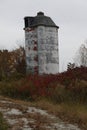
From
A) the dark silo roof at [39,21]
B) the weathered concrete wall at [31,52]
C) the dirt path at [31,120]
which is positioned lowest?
the dirt path at [31,120]

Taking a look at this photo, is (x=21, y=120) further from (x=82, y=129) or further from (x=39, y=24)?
(x=39, y=24)

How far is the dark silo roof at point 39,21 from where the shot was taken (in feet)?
150

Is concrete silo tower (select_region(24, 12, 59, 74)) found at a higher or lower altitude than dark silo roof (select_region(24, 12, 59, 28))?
lower

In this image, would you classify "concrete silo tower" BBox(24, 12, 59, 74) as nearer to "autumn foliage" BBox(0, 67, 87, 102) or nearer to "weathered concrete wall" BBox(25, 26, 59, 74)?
"weathered concrete wall" BBox(25, 26, 59, 74)

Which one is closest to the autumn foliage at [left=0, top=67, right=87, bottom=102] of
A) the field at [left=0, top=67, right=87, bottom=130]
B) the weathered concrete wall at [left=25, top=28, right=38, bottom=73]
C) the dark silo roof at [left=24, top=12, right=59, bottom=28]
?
the field at [left=0, top=67, right=87, bottom=130]

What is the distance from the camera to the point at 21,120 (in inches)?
550

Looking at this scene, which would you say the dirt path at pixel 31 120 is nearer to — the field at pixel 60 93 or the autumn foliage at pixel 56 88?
the field at pixel 60 93

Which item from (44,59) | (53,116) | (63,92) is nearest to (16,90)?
(63,92)

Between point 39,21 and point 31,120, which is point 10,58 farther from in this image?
point 31,120

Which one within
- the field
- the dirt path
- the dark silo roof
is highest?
the dark silo roof

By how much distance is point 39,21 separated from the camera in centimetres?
4588

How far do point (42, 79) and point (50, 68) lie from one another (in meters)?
21.4

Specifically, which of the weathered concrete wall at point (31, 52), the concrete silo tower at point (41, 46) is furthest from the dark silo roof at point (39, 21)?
the weathered concrete wall at point (31, 52)

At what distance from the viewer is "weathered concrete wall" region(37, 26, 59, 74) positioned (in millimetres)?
45469
